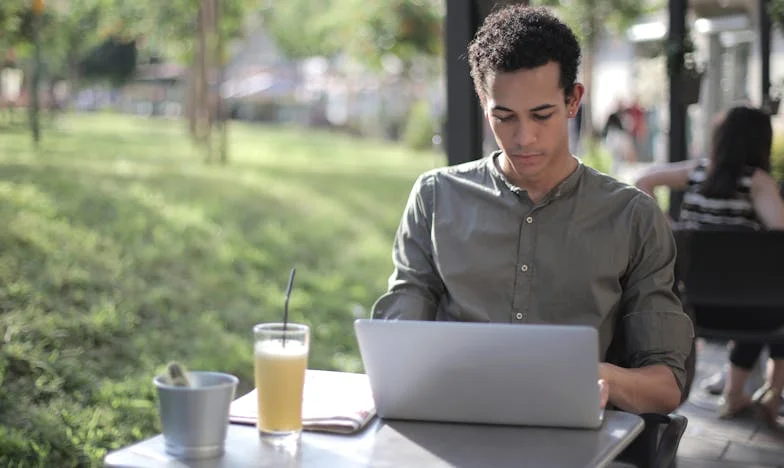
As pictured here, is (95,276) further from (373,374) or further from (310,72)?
(310,72)

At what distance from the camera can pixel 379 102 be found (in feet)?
91.6

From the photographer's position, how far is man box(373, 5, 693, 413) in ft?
6.78

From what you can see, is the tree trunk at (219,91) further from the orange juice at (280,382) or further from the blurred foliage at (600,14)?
the orange juice at (280,382)

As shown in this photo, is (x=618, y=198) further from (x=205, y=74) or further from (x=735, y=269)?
(x=205, y=74)

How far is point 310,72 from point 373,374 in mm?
33521

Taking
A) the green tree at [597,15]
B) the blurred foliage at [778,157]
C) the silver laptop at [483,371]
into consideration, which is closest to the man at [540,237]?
the silver laptop at [483,371]

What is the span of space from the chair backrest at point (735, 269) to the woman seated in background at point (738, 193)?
0.72 feet

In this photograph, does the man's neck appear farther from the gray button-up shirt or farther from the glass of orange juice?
the glass of orange juice

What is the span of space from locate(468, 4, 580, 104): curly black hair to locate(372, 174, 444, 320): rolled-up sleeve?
0.26 metres

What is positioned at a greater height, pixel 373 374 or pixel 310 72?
pixel 310 72

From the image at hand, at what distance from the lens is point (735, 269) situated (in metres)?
4.22

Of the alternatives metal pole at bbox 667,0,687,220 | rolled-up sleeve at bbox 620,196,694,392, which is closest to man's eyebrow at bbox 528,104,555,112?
rolled-up sleeve at bbox 620,196,694,392

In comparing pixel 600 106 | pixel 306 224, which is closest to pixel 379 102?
pixel 600 106

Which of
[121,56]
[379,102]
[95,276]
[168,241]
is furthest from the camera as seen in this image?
[379,102]
